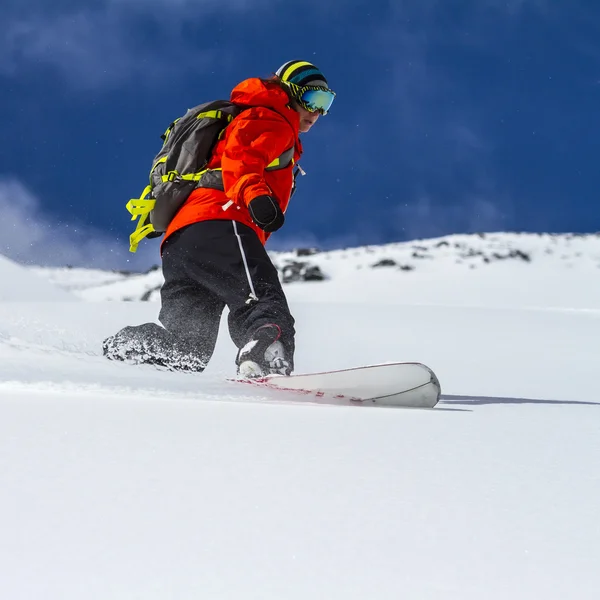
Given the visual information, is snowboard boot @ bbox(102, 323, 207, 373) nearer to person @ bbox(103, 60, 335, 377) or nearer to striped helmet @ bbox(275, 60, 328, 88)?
person @ bbox(103, 60, 335, 377)

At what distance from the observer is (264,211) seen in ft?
9.83

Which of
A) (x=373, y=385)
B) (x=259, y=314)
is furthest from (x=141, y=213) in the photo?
(x=373, y=385)

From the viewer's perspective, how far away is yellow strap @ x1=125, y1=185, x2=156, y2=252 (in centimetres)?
345

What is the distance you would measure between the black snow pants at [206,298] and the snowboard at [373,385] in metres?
0.31

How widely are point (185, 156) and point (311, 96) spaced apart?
0.65 meters

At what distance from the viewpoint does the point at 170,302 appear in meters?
3.42

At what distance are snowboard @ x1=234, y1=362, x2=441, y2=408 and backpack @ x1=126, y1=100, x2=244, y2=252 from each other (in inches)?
41.6

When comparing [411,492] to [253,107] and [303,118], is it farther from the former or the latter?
[303,118]

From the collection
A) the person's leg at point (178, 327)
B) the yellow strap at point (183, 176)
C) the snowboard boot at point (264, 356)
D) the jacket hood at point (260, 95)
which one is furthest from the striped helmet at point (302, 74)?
the snowboard boot at point (264, 356)

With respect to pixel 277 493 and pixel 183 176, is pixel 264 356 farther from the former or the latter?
pixel 277 493

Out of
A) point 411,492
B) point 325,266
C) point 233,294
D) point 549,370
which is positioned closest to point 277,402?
point 233,294

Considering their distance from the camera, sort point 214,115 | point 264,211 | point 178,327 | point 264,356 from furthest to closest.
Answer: point 178,327 < point 214,115 < point 264,211 < point 264,356

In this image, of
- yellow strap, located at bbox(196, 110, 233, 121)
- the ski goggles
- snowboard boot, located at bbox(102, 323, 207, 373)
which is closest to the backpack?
yellow strap, located at bbox(196, 110, 233, 121)

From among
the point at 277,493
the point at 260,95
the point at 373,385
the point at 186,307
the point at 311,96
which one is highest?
the point at 311,96
